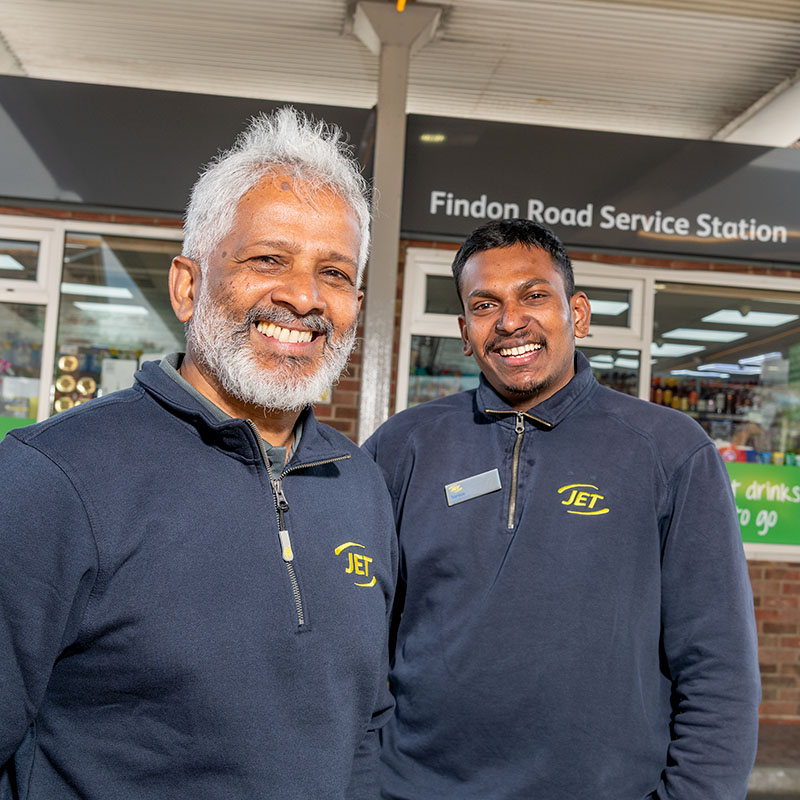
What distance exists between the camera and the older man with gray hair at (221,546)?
1.24 metres

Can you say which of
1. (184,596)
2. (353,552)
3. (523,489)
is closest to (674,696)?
(523,489)

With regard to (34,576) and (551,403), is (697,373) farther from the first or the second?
(34,576)

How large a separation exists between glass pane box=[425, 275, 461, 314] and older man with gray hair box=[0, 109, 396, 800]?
377cm

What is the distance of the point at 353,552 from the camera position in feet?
5.18

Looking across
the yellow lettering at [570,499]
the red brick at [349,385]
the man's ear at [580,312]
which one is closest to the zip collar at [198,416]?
the yellow lettering at [570,499]

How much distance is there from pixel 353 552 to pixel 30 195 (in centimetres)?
429

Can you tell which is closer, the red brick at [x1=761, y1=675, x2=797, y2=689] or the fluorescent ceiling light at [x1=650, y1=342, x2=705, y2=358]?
the fluorescent ceiling light at [x1=650, y1=342, x2=705, y2=358]

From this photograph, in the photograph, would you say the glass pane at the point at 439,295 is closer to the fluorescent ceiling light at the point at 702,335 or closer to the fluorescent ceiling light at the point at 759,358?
the fluorescent ceiling light at the point at 702,335

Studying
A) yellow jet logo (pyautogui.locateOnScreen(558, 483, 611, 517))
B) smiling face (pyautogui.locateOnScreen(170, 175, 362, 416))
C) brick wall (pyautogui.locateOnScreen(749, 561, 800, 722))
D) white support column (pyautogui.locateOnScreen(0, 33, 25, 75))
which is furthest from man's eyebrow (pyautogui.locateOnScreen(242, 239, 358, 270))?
brick wall (pyautogui.locateOnScreen(749, 561, 800, 722))

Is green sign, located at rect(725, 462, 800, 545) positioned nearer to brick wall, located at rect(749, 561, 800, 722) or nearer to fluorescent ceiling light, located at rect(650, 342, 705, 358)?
brick wall, located at rect(749, 561, 800, 722)

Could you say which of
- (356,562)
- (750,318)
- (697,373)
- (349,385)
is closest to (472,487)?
(356,562)

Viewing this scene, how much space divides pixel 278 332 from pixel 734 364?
4.97 meters

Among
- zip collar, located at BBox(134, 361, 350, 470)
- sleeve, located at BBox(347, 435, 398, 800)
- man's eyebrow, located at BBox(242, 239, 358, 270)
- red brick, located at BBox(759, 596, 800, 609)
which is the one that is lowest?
red brick, located at BBox(759, 596, 800, 609)

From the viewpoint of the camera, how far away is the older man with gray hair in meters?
1.24
